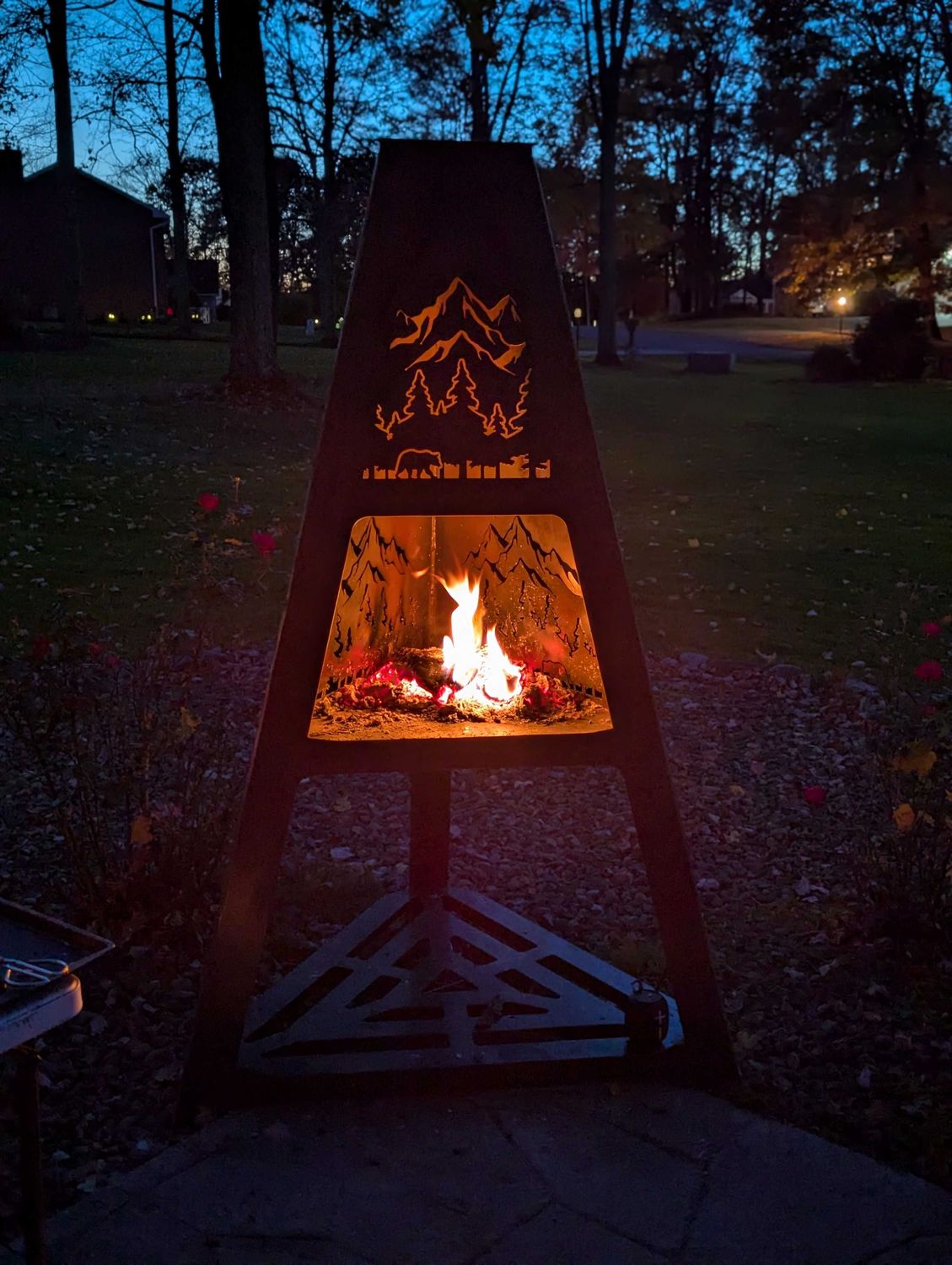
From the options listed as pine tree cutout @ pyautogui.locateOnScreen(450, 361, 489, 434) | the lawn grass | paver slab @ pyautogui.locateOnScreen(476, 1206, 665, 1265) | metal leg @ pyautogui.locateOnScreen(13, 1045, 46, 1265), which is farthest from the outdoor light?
the lawn grass

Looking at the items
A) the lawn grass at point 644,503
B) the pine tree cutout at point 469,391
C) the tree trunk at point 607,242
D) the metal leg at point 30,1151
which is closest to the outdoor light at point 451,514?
the pine tree cutout at point 469,391

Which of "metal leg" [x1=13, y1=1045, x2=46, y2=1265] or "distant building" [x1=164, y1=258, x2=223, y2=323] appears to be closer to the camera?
"metal leg" [x1=13, y1=1045, x2=46, y2=1265]

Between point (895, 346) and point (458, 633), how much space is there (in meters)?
23.4

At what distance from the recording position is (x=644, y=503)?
1156 cm

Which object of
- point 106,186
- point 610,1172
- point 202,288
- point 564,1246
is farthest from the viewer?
point 202,288

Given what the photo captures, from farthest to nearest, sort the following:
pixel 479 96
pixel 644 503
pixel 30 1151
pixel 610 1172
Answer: pixel 479 96
pixel 644 503
pixel 610 1172
pixel 30 1151

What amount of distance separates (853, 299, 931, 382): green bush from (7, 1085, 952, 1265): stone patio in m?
23.8

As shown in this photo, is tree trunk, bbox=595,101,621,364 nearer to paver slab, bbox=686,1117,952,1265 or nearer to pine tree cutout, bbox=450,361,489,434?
pine tree cutout, bbox=450,361,489,434

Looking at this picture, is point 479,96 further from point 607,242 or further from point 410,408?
point 410,408

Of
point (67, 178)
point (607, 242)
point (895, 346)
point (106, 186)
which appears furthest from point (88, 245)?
point (895, 346)

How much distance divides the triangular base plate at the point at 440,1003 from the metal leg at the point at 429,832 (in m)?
0.06

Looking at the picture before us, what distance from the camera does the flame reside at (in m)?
3.16

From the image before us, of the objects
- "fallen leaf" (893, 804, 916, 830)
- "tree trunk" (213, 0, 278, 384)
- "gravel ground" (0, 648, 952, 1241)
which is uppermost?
"tree trunk" (213, 0, 278, 384)

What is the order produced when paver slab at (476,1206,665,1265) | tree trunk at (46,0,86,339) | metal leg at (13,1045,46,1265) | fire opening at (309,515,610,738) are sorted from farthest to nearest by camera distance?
1. tree trunk at (46,0,86,339)
2. fire opening at (309,515,610,738)
3. paver slab at (476,1206,665,1265)
4. metal leg at (13,1045,46,1265)
